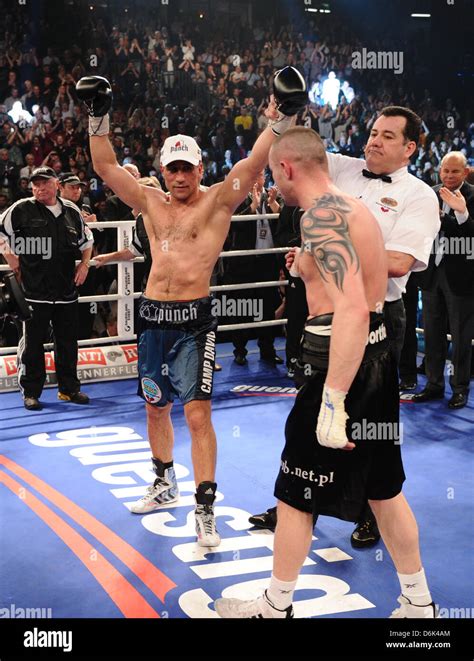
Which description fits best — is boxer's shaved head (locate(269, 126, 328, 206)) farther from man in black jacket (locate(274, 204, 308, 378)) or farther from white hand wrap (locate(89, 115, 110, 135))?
man in black jacket (locate(274, 204, 308, 378))

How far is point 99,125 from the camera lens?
144 inches

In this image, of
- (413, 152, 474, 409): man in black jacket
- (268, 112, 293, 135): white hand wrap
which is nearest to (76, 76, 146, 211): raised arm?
(268, 112, 293, 135): white hand wrap

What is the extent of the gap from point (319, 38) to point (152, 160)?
21.4ft

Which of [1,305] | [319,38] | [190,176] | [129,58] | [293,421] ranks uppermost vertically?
[319,38]

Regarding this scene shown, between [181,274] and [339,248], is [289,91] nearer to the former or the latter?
[181,274]

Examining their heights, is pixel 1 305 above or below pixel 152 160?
below

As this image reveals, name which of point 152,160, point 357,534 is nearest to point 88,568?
point 357,534

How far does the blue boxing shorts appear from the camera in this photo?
3.59 meters

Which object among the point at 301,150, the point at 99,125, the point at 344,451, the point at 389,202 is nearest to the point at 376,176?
the point at 389,202

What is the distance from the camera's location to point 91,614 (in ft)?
9.27

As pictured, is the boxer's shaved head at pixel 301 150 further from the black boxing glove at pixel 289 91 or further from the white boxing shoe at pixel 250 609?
the white boxing shoe at pixel 250 609

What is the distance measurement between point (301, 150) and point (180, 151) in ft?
3.96
